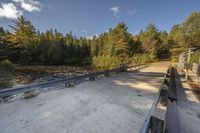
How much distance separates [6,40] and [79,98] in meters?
39.6

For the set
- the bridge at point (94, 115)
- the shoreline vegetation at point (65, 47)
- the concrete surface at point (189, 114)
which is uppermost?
the shoreline vegetation at point (65, 47)

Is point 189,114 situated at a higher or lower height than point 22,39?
lower

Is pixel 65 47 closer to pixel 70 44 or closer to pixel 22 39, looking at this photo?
pixel 70 44

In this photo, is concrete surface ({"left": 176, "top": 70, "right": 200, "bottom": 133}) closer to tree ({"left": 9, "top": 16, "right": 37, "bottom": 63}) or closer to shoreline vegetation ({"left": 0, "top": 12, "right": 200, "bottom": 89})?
shoreline vegetation ({"left": 0, "top": 12, "right": 200, "bottom": 89})

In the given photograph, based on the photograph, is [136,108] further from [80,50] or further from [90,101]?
[80,50]

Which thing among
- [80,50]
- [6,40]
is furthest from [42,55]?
[80,50]

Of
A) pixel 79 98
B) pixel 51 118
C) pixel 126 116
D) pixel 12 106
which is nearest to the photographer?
pixel 51 118

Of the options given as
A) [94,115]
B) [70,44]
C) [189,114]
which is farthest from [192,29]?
[70,44]

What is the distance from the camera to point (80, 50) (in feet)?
179

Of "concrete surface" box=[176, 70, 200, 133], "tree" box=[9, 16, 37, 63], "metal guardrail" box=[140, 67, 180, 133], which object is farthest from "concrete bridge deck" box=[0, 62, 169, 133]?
"tree" box=[9, 16, 37, 63]

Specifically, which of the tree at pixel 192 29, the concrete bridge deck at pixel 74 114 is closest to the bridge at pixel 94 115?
the concrete bridge deck at pixel 74 114

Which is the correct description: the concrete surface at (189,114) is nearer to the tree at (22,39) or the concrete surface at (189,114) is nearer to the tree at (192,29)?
the tree at (192,29)

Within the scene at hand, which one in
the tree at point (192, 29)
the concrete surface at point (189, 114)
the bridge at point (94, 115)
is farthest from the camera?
the tree at point (192, 29)

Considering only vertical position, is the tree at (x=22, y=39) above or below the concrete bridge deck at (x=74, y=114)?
above
